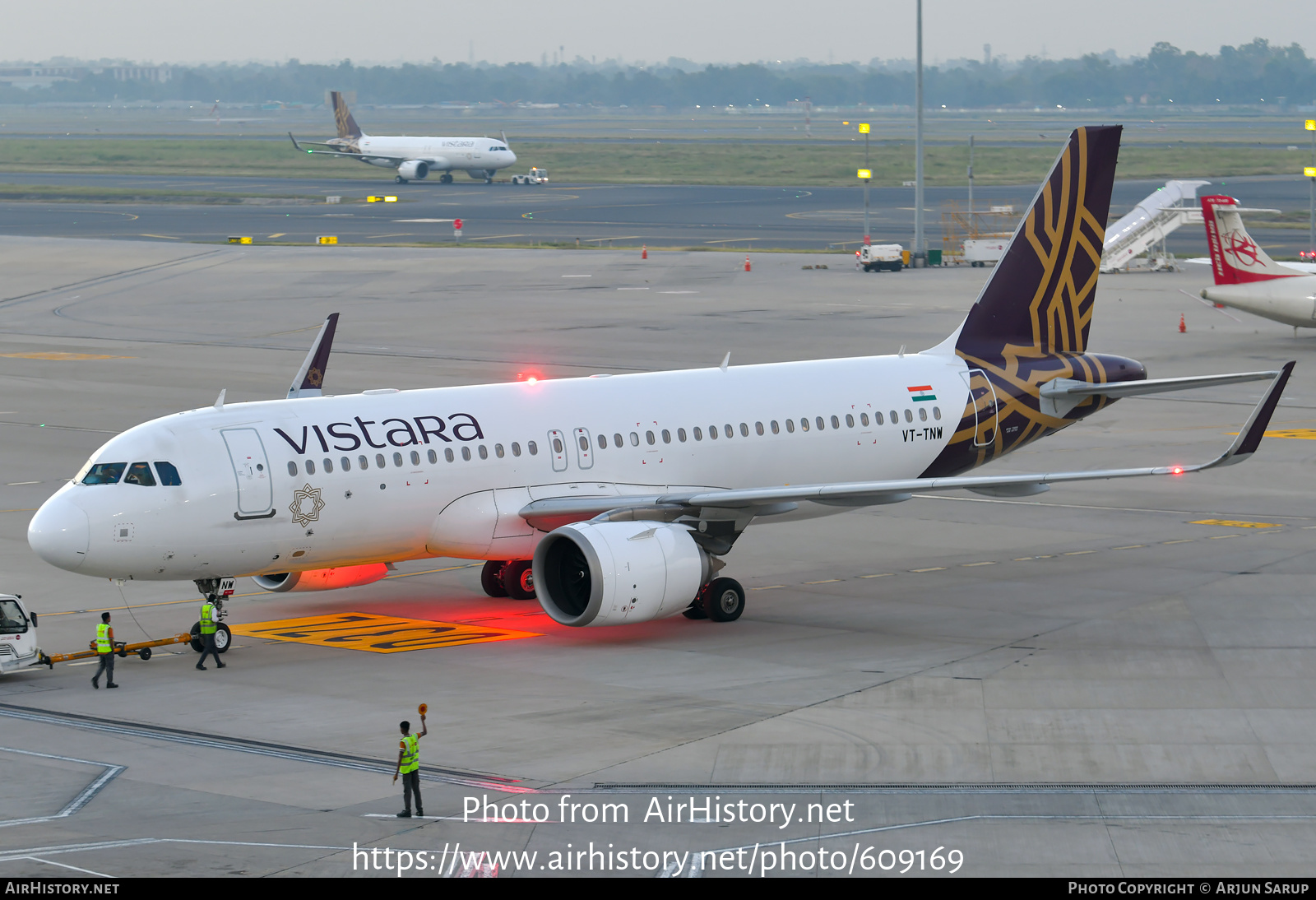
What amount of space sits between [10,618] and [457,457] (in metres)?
8.54

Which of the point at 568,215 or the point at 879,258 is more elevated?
the point at 568,215

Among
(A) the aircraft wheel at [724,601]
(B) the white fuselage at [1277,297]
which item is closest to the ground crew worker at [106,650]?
(A) the aircraft wheel at [724,601]

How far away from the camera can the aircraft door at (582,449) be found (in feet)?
110

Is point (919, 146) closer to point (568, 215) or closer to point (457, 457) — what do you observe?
point (568, 215)

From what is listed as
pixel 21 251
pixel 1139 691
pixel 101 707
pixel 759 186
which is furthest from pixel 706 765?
pixel 759 186

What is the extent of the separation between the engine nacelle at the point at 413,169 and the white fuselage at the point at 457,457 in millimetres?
147015

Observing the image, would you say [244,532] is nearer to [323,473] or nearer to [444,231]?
[323,473]

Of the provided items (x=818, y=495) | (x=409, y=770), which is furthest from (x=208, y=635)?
(x=818, y=495)

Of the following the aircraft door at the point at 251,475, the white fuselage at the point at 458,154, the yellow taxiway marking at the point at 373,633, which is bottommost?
the yellow taxiway marking at the point at 373,633

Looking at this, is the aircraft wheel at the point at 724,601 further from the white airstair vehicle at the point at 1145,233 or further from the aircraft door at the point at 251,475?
the white airstair vehicle at the point at 1145,233

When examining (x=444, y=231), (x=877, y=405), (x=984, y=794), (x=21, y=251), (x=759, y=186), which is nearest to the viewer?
(x=984, y=794)

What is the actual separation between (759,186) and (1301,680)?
155813 mm

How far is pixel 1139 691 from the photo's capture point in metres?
27.0

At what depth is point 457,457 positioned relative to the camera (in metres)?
32.2
